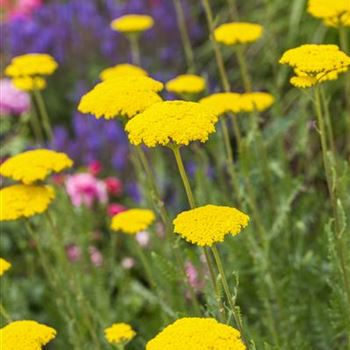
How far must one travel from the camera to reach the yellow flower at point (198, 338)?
3.84 feet

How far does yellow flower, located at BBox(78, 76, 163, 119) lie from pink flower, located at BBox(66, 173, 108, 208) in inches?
55.0

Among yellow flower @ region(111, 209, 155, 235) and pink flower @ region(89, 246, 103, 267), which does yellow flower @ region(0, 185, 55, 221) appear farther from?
pink flower @ region(89, 246, 103, 267)

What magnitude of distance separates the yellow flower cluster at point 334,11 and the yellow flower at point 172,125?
0.56 m

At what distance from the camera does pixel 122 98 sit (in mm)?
1593

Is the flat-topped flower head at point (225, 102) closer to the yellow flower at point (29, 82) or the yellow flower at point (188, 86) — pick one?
the yellow flower at point (188, 86)

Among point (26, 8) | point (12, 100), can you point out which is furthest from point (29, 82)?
point (26, 8)

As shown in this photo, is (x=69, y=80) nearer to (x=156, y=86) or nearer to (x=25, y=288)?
(x=25, y=288)

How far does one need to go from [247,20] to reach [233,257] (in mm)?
1994

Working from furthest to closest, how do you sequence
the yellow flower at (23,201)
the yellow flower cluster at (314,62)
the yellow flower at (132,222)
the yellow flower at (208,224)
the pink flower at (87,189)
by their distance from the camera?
the pink flower at (87,189) < the yellow flower at (132,222) < the yellow flower at (23,201) < the yellow flower cluster at (314,62) < the yellow flower at (208,224)

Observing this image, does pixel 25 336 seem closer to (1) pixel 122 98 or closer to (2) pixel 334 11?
(1) pixel 122 98

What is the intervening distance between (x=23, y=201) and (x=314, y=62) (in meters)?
0.72

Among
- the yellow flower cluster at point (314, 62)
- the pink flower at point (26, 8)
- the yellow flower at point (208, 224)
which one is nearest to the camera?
the yellow flower at point (208, 224)

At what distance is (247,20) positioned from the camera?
409 cm

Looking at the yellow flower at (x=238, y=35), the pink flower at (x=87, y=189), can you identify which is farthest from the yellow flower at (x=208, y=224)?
the pink flower at (x=87, y=189)
